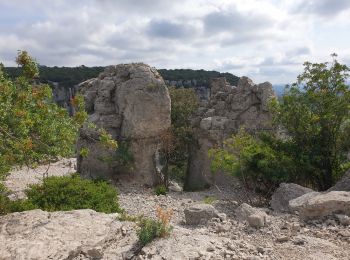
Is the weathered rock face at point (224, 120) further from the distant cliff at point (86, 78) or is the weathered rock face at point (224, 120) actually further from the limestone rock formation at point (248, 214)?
the distant cliff at point (86, 78)

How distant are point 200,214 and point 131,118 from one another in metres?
11.4

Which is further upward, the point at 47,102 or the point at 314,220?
the point at 47,102

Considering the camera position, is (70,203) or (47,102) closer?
(47,102)

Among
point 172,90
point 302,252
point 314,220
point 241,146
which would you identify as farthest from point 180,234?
point 172,90

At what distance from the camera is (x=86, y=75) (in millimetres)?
78375

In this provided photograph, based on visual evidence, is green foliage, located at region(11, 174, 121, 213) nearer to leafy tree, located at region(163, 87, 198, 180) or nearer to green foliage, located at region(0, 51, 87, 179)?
green foliage, located at region(0, 51, 87, 179)

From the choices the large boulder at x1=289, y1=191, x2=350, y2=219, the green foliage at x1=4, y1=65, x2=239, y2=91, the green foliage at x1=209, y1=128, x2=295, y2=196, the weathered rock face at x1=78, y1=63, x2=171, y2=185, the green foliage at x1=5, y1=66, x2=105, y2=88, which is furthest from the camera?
the green foliage at x1=4, y1=65, x2=239, y2=91

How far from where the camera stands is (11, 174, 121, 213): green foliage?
12.4m

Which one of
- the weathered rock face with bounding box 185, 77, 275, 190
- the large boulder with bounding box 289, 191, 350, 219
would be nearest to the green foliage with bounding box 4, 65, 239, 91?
the weathered rock face with bounding box 185, 77, 275, 190

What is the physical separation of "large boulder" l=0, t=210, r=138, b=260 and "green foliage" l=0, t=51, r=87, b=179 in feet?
4.69

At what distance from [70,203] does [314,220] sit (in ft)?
23.4

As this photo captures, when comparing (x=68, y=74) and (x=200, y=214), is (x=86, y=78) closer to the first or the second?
(x=68, y=74)

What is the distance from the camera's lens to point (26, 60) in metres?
10.2

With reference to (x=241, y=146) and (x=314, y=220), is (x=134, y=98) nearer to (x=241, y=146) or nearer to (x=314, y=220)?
(x=241, y=146)
